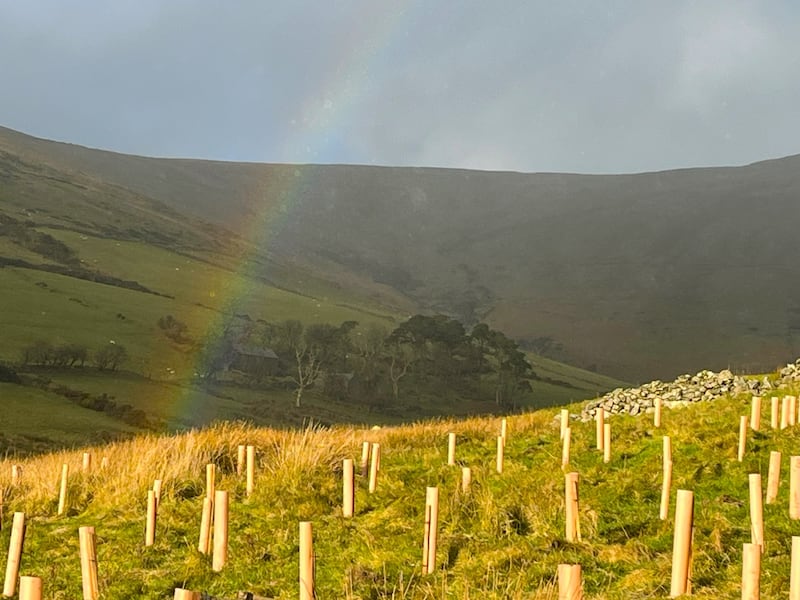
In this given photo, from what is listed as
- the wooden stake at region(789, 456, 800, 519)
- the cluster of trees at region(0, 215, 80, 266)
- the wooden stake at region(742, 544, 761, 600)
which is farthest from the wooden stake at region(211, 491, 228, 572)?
the cluster of trees at region(0, 215, 80, 266)

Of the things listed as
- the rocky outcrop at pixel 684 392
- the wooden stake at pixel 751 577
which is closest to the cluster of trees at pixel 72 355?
the rocky outcrop at pixel 684 392

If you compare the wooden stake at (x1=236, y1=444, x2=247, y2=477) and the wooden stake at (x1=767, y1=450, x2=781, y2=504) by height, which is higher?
the wooden stake at (x1=767, y1=450, x2=781, y2=504)

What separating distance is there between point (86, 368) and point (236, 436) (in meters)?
59.1

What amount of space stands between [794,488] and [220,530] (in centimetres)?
615

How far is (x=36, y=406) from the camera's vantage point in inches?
2002

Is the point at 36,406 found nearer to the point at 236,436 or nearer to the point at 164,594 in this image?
the point at 236,436

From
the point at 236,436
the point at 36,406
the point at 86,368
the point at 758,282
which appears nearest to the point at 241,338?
the point at 86,368

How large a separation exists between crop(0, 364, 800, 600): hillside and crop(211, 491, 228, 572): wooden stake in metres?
0.15

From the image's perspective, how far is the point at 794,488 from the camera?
8516mm

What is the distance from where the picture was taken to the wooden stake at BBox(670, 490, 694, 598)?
5.92 m

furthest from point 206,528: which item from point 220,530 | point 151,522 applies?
point 151,522

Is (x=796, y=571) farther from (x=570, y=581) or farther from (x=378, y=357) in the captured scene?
(x=378, y=357)

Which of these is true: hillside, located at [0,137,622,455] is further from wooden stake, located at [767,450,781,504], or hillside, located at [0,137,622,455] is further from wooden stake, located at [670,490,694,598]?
wooden stake, located at [670,490,694,598]

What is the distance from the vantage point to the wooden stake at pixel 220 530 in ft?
26.3
